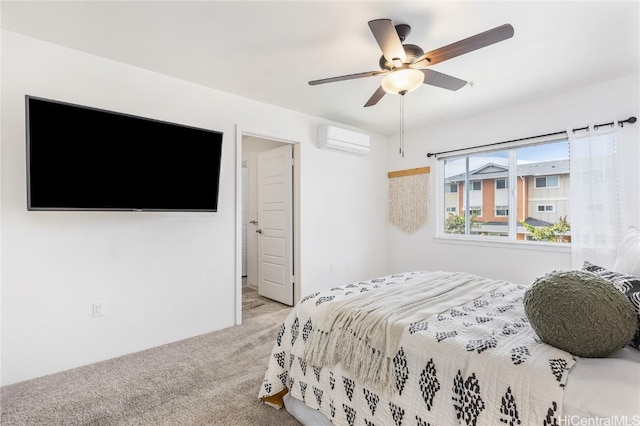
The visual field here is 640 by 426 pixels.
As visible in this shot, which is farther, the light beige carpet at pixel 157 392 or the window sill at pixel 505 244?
the window sill at pixel 505 244

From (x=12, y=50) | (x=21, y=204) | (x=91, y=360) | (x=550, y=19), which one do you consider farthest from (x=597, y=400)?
(x=12, y=50)

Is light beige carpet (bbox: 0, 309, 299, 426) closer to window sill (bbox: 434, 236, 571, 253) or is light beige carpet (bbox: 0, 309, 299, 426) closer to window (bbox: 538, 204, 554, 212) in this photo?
window sill (bbox: 434, 236, 571, 253)

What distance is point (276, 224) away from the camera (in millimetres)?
4168

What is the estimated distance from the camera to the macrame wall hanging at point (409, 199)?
4.34 metres

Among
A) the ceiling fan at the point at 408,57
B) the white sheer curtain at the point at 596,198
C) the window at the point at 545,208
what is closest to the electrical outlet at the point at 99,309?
the ceiling fan at the point at 408,57

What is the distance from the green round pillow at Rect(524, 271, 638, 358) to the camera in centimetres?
110

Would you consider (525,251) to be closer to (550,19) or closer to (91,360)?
(550,19)

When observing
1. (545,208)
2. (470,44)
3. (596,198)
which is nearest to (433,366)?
(470,44)

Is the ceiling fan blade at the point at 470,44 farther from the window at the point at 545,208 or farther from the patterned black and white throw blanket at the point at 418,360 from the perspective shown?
the window at the point at 545,208

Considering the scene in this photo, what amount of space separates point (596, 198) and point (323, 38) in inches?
112

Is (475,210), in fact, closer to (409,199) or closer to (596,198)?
(409,199)

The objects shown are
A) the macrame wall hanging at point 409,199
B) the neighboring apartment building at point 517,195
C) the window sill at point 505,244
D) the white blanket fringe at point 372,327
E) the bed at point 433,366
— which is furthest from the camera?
the macrame wall hanging at point 409,199

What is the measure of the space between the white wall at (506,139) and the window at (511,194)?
0.18m

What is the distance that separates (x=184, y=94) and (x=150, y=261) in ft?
5.04
